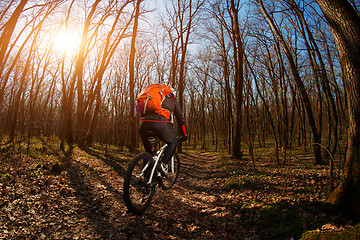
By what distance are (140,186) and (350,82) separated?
3995 mm

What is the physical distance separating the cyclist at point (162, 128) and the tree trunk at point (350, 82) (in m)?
2.87

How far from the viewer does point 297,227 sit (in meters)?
2.73

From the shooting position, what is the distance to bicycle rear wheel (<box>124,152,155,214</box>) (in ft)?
10.2

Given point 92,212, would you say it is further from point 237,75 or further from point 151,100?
point 237,75

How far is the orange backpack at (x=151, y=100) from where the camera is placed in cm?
334

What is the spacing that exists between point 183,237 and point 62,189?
2.83m

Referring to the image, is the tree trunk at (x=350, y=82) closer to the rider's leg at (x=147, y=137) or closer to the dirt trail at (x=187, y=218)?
the dirt trail at (x=187, y=218)

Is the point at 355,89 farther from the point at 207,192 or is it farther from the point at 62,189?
the point at 62,189

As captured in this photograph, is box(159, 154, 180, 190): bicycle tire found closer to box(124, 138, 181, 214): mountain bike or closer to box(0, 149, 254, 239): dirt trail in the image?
box(0, 149, 254, 239): dirt trail

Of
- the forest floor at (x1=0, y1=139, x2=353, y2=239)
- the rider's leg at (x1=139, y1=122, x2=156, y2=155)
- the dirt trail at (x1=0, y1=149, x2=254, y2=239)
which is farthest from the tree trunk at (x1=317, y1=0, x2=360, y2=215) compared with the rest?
the rider's leg at (x1=139, y1=122, x2=156, y2=155)

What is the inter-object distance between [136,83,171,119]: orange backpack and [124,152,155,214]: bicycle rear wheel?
0.87 m

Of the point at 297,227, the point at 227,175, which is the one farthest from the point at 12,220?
the point at 227,175

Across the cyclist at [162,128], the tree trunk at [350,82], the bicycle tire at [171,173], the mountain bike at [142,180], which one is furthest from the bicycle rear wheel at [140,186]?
the tree trunk at [350,82]

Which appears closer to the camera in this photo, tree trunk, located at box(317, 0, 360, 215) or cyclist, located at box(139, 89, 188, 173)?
tree trunk, located at box(317, 0, 360, 215)
